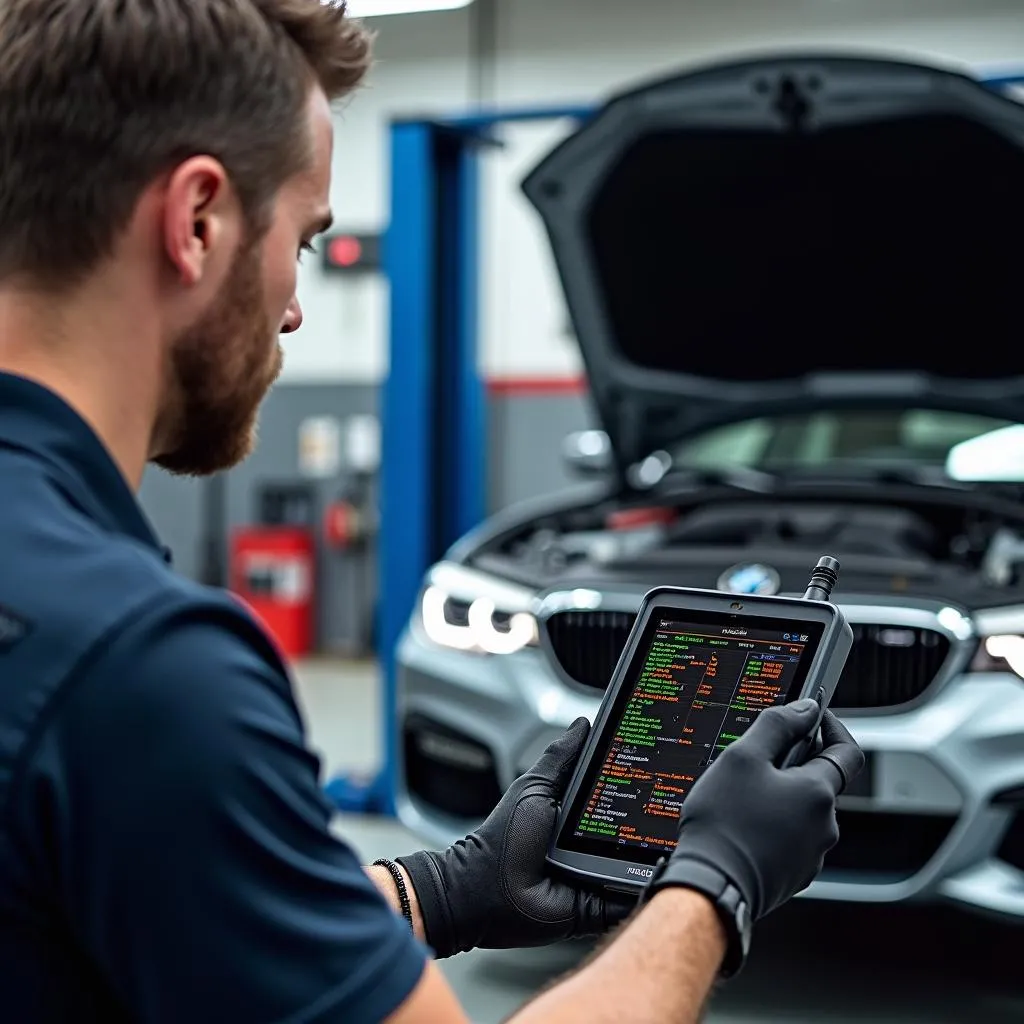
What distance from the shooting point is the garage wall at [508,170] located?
7.87 meters

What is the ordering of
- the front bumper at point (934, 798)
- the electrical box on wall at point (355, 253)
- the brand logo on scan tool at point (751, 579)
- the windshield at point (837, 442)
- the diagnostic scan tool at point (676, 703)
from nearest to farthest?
the diagnostic scan tool at point (676, 703) → the front bumper at point (934, 798) → the brand logo on scan tool at point (751, 579) → the windshield at point (837, 442) → the electrical box on wall at point (355, 253)

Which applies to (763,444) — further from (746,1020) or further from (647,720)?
(647,720)

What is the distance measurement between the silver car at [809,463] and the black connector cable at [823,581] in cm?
137

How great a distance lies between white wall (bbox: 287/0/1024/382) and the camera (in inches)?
302

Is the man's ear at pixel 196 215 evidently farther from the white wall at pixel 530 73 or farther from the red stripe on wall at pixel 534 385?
the red stripe on wall at pixel 534 385

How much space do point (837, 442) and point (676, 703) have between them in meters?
3.11

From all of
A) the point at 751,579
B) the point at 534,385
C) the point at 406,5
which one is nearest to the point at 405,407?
the point at 751,579

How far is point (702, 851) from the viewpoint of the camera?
100 centimetres

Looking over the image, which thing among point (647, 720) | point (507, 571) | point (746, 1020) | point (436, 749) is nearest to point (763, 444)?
point (507, 571)

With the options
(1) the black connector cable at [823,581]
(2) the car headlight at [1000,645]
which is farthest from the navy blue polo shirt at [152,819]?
(2) the car headlight at [1000,645]

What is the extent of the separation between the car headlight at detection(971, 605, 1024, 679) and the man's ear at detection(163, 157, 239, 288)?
2.12m

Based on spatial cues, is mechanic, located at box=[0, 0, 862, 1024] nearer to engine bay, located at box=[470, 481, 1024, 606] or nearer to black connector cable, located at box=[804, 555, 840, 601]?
black connector cable, located at box=[804, 555, 840, 601]

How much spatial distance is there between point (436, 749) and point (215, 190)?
2327 mm

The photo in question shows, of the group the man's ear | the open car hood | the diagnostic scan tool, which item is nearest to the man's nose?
the man's ear
